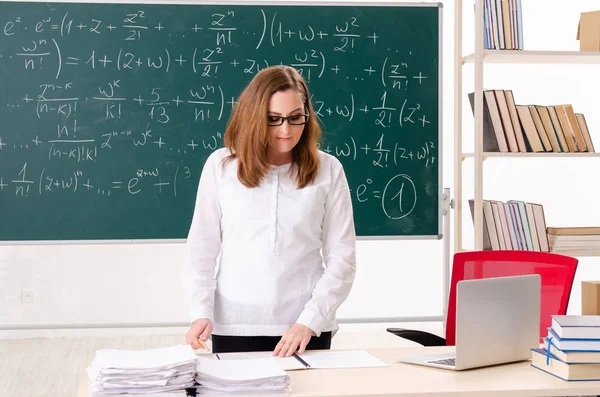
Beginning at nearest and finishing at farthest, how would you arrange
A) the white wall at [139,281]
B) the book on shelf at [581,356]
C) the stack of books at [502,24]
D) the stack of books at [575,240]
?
the book on shelf at [581,356], the stack of books at [502,24], the stack of books at [575,240], the white wall at [139,281]

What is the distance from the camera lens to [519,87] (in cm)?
526

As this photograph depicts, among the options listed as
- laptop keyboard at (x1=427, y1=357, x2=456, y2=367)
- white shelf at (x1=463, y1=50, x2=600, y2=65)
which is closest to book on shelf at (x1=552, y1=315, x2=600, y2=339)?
laptop keyboard at (x1=427, y1=357, x2=456, y2=367)

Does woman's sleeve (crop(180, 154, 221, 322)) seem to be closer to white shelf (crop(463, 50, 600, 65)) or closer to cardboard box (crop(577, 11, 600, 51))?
white shelf (crop(463, 50, 600, 65))

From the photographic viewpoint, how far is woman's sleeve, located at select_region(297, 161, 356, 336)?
6.88ft

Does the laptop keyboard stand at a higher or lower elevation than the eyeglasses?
lower

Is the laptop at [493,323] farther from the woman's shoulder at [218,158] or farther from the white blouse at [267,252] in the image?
the woman's shoulder at [218,158]

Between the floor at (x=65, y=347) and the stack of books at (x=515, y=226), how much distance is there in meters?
1.29

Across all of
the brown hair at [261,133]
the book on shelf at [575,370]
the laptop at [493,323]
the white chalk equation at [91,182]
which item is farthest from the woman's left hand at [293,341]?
the white chalk equation at [91,182]

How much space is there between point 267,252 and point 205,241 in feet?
0.63

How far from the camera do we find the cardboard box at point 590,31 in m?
4.09

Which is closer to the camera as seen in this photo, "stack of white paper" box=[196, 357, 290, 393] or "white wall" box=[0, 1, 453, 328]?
"stack of white paper" box=[196, 357, 290, 393]

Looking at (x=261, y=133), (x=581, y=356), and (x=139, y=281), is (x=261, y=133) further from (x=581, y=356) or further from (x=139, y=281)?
(x=139, y=281)

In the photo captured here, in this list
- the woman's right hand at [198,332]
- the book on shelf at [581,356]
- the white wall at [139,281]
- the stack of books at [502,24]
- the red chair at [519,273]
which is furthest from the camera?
the white wall at [139,281]

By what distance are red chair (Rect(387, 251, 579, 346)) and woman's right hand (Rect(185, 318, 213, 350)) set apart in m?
0.71
